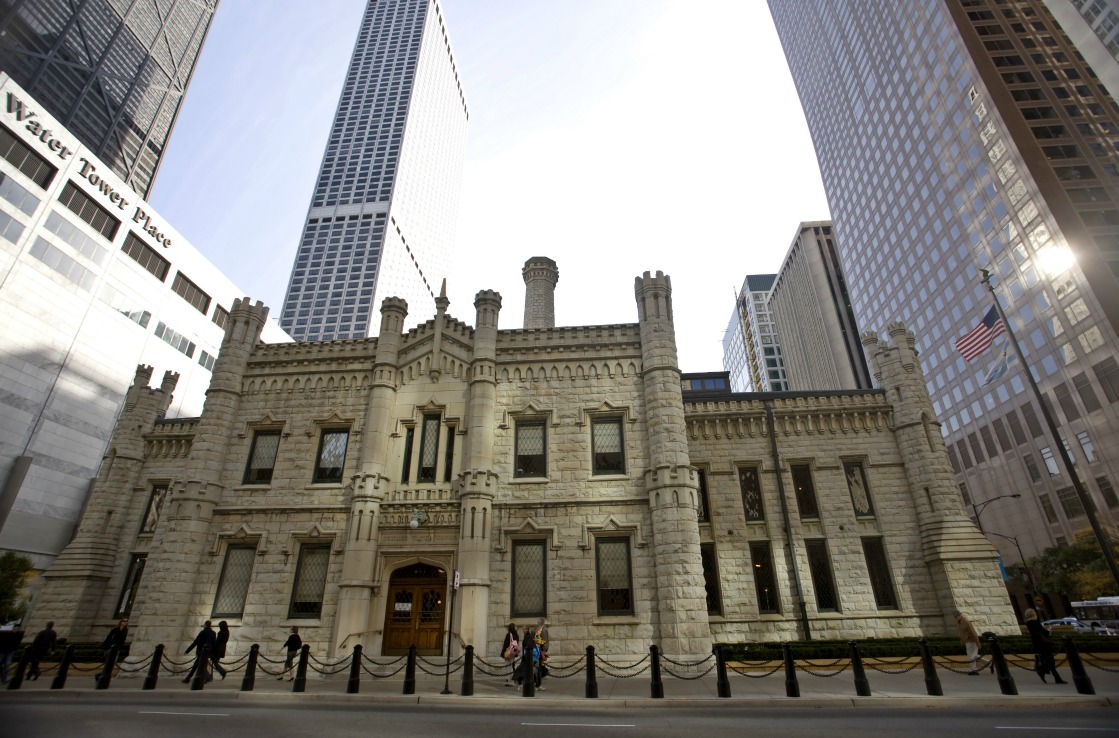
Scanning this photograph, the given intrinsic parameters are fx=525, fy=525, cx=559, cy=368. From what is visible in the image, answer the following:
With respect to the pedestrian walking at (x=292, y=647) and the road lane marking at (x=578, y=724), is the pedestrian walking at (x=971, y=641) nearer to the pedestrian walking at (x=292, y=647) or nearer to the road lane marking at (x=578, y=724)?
the road lane marking at (x=578, y=724)

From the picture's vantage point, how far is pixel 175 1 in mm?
109562

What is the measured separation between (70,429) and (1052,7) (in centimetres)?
6568

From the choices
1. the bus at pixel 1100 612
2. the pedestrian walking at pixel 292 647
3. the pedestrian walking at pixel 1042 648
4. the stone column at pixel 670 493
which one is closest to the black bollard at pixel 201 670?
the pedestrian walking at pixel 292 647

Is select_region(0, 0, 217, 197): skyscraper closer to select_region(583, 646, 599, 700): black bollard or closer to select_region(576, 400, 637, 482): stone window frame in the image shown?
select_region(576, 400, 637, 482): stone window frame

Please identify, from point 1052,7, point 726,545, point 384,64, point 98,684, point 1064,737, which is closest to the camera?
point 1064,737

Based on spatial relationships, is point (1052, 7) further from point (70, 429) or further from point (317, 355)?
point (70, 429)

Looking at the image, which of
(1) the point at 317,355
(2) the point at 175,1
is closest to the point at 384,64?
(2) the point at 175,1

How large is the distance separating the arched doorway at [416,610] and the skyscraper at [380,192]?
12820 centimetres

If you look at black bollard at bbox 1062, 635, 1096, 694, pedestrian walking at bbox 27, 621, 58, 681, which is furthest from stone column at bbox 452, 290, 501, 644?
black bollard at bbox 1062, 635, 1096, 694

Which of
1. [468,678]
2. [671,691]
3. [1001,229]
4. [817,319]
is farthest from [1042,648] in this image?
[817,319]

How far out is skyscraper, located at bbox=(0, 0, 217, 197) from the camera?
256 ft

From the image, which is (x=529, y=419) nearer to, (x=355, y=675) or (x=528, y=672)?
(x=528, y=672)

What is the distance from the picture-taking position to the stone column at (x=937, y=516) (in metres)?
19.6

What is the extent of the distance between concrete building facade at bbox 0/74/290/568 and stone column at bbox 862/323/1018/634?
60241 millimetres
